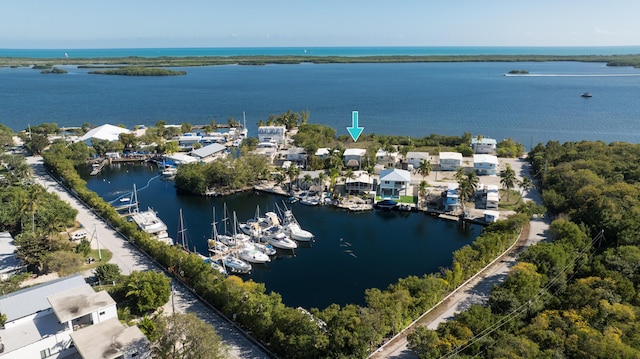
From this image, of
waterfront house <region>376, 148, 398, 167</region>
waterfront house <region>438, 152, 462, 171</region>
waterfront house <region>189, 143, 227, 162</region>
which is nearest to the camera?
waterfront house <region>438, 152, 462, 171</region>

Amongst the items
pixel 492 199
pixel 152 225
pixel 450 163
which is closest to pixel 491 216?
pixel 492 199

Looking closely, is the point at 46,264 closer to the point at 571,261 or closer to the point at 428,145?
the point at 571,261

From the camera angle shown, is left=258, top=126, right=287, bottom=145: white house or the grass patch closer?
the grass patch

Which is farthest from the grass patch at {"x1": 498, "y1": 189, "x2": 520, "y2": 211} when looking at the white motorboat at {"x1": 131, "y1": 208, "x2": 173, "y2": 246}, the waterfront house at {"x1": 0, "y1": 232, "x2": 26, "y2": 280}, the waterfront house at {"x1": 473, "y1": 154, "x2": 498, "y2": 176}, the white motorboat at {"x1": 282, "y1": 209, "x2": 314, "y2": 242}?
the waterfront house at {"x1": 0, "y1": 232, "x2": 26, "y2": 280}

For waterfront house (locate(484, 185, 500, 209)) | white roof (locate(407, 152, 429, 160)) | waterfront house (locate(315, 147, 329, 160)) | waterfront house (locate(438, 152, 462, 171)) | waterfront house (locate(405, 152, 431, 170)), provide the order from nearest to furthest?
waterfront house (locate(484, 185, 500, 209))
waterfront house (locate(438, 152, 462, 171))
waterfront house (locate(405, 152, 431, 170))
white roof (locate(407, 152, 429, 160))
waterfront house (locate(315, 147, 329, 160))

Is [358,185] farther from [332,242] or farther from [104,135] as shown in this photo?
[104,135]

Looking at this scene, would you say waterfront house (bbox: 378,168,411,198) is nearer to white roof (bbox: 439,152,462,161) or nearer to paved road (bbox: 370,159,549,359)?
white roof (bbox: 439,152,462,161)

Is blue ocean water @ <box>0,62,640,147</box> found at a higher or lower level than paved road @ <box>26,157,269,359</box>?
higher
